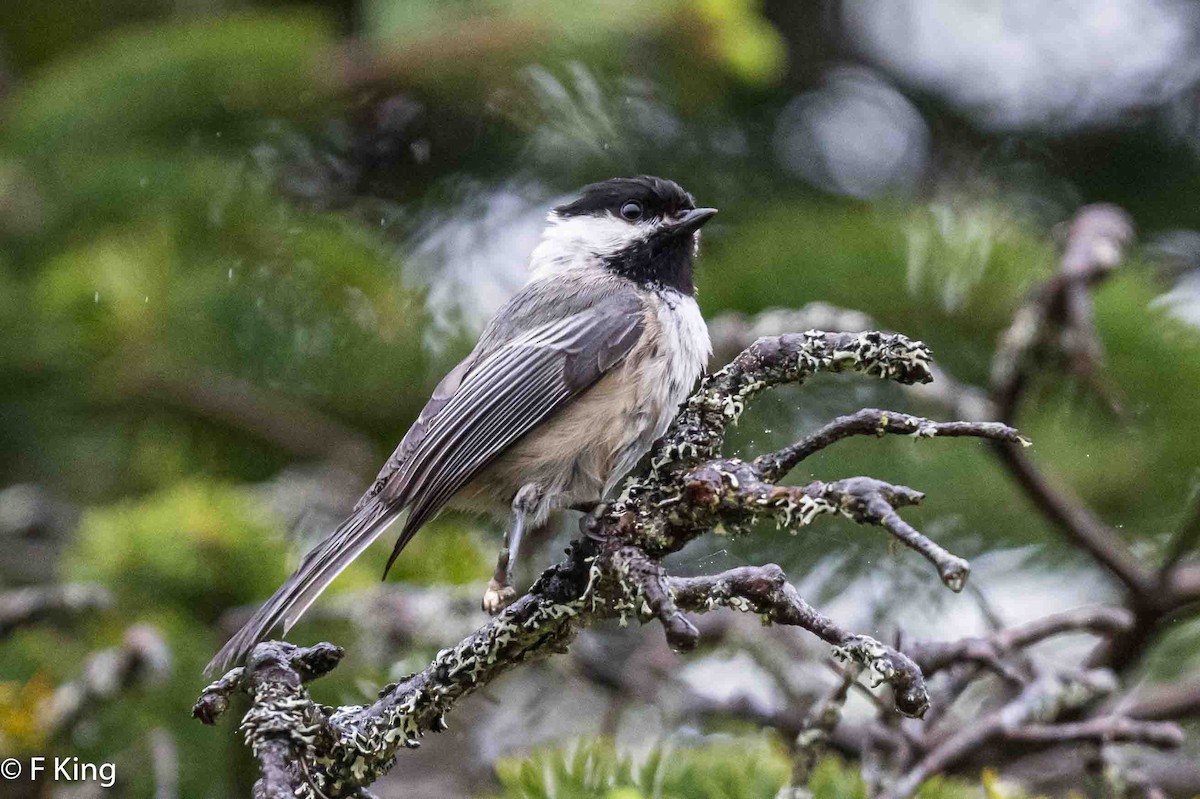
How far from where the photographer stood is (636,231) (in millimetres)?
2465

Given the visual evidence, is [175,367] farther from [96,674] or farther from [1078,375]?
[1078,375]

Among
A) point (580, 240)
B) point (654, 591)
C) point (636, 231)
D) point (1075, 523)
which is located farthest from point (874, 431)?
point (580, 240)

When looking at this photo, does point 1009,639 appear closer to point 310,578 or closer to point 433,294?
point 310,578

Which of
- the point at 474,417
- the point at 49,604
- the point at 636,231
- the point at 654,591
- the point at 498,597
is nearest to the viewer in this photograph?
the point at 654,591

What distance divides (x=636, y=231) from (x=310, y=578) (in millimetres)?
1049

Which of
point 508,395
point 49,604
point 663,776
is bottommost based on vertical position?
point 49,604

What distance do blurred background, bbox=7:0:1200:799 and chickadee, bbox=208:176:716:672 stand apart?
0.22 m

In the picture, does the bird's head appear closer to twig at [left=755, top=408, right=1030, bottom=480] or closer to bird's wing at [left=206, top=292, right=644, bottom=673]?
bird's wing at [left=206, top=292, right=644, bottom=673]

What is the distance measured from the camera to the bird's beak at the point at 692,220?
2.33 m

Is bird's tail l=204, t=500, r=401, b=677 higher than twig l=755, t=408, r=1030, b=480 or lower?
lower

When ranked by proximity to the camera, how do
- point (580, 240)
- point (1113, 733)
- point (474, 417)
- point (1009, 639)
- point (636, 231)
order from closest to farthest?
point (1113, 733)
point (1009, 639)
point (474, 417)
point (636, 231)
point (580, 240)

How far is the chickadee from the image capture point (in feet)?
6.31

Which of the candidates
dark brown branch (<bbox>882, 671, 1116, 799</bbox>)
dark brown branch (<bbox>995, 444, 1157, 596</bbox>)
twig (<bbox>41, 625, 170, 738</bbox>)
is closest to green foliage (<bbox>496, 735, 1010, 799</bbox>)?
dark brown branch (<bbox>882, 671, 1116, 799</bbox>)

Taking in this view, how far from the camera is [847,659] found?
1095 mm
